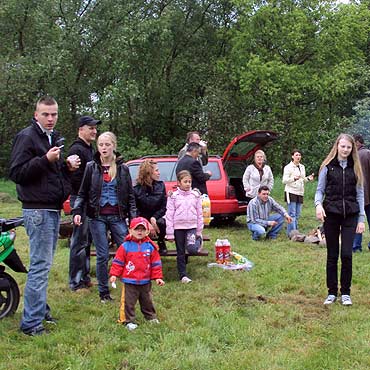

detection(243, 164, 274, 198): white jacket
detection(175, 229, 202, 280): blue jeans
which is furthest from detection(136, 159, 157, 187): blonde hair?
detection(243, 164, 274, 198): white jacket

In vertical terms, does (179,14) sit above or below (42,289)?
above

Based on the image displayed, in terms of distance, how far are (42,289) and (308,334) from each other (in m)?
2.44

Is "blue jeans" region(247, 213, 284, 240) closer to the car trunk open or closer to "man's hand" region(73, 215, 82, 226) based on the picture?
the car trunk open

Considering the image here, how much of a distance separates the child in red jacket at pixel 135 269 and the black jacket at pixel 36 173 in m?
0.78

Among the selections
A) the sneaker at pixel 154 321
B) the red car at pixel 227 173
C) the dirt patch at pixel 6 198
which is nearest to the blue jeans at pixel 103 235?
the sneaker at pixel 154 321

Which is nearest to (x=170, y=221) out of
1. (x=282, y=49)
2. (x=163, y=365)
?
(x=163, y=365)

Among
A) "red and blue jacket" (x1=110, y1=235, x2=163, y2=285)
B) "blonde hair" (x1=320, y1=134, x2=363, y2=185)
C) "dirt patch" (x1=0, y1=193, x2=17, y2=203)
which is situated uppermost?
"blonde hair" (x1=320, y1=134, x2=363, y2=185)

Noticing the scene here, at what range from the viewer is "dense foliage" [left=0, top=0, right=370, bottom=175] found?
2048cm

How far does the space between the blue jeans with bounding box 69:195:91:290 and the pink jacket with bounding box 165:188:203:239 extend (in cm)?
114

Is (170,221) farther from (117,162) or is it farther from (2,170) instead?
(2,170)

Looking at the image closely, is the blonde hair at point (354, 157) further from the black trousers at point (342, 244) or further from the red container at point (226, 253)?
the red container at point (226, 253)

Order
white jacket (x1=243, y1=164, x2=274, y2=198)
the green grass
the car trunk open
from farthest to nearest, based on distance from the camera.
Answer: the car trunk open < white jacket (x1=243, y1=164, x2=274, y2=198) < the green grass

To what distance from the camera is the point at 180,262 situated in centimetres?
672

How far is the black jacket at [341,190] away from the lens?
18.2 feet
